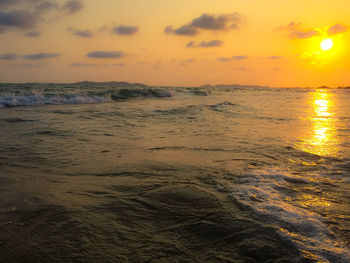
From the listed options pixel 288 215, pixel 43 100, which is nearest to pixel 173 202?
pixel 288 215

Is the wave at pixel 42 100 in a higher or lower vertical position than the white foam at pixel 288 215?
higher

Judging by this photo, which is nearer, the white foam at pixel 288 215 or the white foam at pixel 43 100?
the white foam at pixel 288 215

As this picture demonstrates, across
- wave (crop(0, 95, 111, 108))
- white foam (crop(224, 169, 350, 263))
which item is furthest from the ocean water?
wave (crop(0, 95, 111, 108))

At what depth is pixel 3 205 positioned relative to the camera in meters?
2.44

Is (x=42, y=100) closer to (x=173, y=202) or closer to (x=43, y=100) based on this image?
(x=43, y=100)

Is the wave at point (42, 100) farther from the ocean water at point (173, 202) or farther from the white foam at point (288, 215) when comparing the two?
the white foam at point (288, 215)

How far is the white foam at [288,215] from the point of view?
186 centimetres

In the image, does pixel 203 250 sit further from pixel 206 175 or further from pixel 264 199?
pixel 206 175

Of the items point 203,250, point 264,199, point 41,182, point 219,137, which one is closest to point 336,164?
point 264,199

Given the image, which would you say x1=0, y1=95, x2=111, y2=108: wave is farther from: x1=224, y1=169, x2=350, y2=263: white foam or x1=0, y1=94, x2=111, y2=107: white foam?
x1=224, y1=169, x2=350, y2=263: white foam

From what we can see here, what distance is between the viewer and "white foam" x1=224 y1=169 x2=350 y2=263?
73.2 inches

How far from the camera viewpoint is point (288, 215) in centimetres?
237

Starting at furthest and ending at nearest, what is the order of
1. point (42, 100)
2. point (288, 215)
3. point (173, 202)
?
1. point (42, 100)
2. point (173, 202)
3. point (288, 215)

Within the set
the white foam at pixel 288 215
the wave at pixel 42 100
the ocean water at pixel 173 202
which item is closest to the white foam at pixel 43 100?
the wave at pixel 42 100
